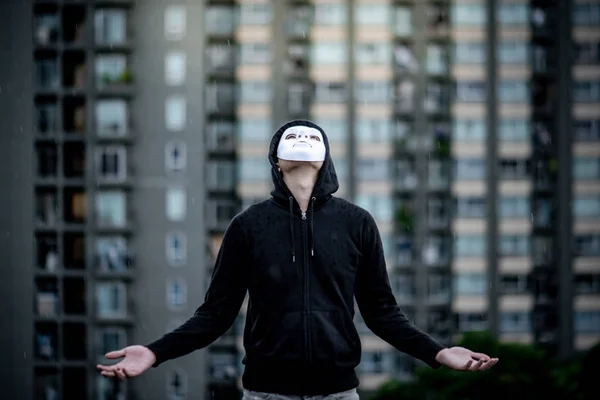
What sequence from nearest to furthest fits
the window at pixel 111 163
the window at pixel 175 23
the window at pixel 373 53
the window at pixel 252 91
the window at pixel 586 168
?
the window at pixel 175 23
the window at pixel 252 91
the window at pixel 111 163
the window at pixel 373 53
the window at pixel 586 168

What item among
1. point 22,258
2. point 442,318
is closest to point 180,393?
point 22,258

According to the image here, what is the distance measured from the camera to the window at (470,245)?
141 ft

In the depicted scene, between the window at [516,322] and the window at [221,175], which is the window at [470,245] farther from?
the window at [221,175]

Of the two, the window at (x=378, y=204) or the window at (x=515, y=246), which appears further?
the window at (x=515, y=246)

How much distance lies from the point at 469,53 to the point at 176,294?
17.8 metres

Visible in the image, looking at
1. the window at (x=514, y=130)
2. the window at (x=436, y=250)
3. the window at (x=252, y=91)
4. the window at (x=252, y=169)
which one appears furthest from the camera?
the window at (x=514, y=130)

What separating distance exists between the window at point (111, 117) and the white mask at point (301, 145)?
40.3m

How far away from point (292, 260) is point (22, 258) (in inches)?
1719

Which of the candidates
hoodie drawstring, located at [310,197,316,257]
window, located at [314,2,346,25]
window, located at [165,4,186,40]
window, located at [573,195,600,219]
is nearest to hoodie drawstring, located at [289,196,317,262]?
hoodie drawstring, located at [310,197,316,257]

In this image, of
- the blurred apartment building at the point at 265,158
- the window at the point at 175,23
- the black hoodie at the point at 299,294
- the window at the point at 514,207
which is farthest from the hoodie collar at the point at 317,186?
the window at the point at 514,207

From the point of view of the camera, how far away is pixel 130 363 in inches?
111

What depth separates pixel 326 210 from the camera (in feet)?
9.77

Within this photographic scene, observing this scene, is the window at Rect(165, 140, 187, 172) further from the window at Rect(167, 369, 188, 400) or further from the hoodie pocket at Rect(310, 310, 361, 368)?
the hoodie pocket at Rect(310, 310, 361, 368)

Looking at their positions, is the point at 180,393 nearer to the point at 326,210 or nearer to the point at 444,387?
the point at 444,387
